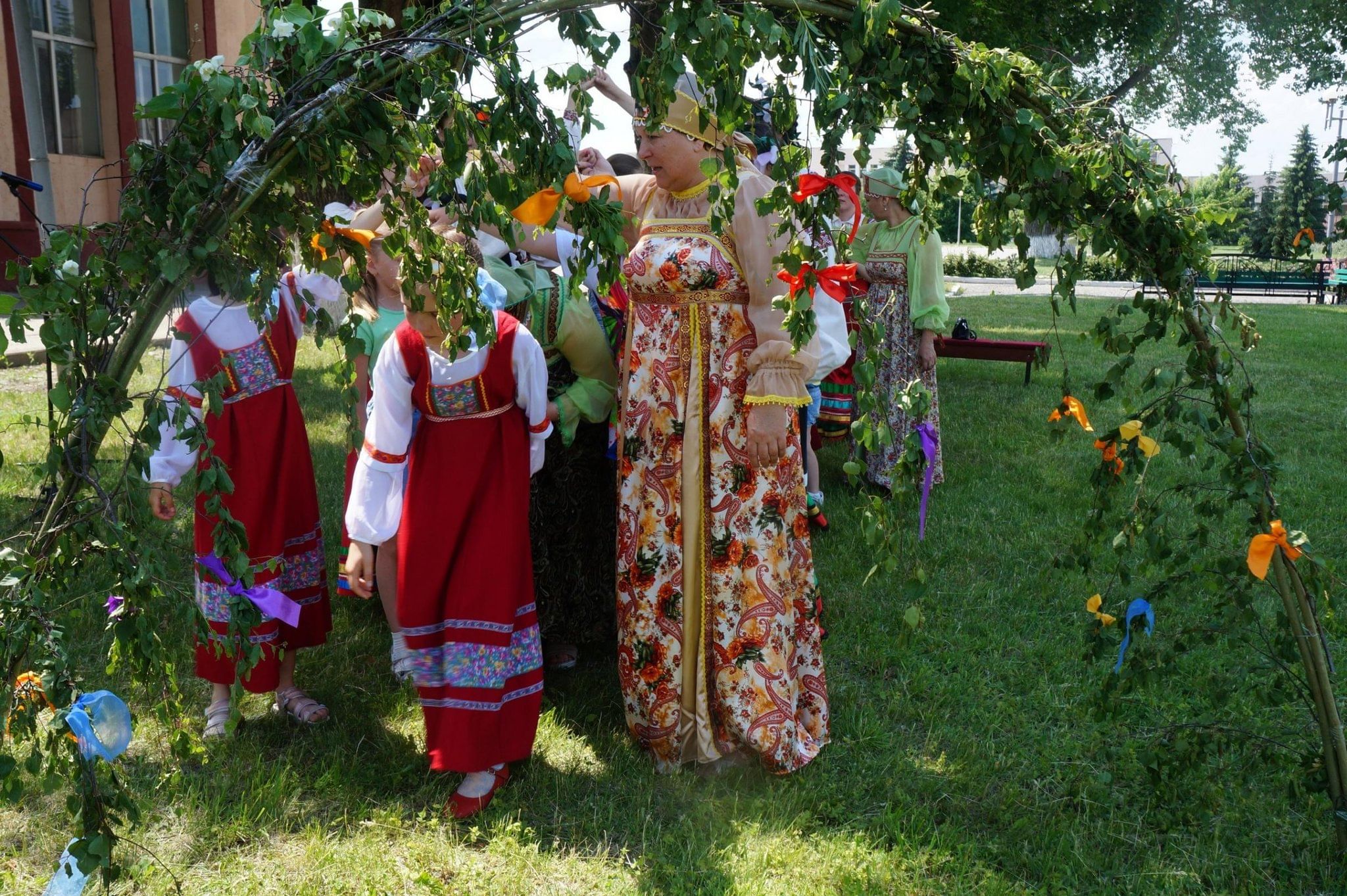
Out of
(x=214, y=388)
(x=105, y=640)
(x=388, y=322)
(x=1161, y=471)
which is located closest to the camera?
(x=214, y=388)

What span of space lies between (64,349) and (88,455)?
0.19 meters

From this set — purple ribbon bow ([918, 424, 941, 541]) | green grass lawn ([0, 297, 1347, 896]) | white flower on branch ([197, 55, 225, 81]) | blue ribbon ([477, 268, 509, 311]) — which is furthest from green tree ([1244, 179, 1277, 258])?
white flower on branch ([197, 55, 225, 81])

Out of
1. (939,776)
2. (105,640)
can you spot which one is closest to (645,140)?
(939,776)

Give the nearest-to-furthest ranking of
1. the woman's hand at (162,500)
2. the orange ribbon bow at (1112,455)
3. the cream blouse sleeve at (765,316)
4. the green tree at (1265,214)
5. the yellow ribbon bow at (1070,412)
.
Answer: the yellow ribbon bow at (1070,412)
the orange ribbon bow at (1112,455)
the cream blouse sleeve at (765,316)
the woman's hand at (162,500)
the green tree at (1265,214)

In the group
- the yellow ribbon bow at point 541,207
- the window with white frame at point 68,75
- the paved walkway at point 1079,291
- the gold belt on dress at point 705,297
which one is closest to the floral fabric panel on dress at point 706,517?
the gold belt on dress at point 705,297

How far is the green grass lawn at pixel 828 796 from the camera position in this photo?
2.84 meters

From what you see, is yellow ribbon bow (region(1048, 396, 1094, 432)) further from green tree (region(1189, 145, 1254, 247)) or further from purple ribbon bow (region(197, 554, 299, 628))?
purple ribbon bow (region(197, 554, 299, 628))

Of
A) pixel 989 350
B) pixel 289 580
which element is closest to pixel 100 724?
pixel 289 580

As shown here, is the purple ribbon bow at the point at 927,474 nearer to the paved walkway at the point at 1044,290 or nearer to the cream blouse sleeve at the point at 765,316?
the cream blouse sleeve at the point at 765,316

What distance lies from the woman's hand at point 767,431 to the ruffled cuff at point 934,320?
325 centimetres

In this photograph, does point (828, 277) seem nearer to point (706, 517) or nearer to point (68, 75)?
point (706, 517)

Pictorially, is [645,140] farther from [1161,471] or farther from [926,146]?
[1161,471]

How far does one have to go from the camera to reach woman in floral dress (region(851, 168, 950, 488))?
20.4 feet

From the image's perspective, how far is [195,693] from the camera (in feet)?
12.6
